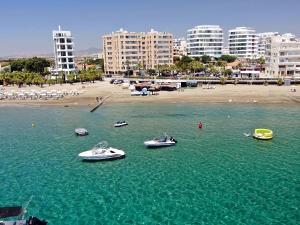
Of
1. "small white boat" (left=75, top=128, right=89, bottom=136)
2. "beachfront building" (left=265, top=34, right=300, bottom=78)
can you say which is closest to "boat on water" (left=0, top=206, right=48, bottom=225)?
"small white boat" (left=75, top=128, right=89, bottom=136)

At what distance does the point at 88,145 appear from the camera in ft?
176

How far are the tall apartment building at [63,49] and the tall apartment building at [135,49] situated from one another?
80.2 ft

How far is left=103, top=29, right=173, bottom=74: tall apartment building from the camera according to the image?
19038cm

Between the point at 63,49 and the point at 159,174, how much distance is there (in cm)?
14930

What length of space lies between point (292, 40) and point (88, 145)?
129m

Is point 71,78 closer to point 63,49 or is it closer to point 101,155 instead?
point 63,49

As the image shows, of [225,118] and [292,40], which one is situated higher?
[292,40]

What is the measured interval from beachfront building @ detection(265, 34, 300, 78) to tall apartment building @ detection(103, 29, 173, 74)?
212 ft

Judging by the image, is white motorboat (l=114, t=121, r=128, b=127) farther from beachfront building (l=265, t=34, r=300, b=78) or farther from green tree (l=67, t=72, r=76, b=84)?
beachfront building (l=265, t=34, r=300, b=78)

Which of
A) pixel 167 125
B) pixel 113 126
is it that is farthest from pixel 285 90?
pixel 113 126

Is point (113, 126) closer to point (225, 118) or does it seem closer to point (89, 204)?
point (225, 118)

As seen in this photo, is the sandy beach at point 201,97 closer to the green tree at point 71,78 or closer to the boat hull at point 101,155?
the green tree at point 71,78

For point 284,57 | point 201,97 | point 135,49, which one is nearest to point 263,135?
point 201,97

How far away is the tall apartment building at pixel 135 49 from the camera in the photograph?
190 m
